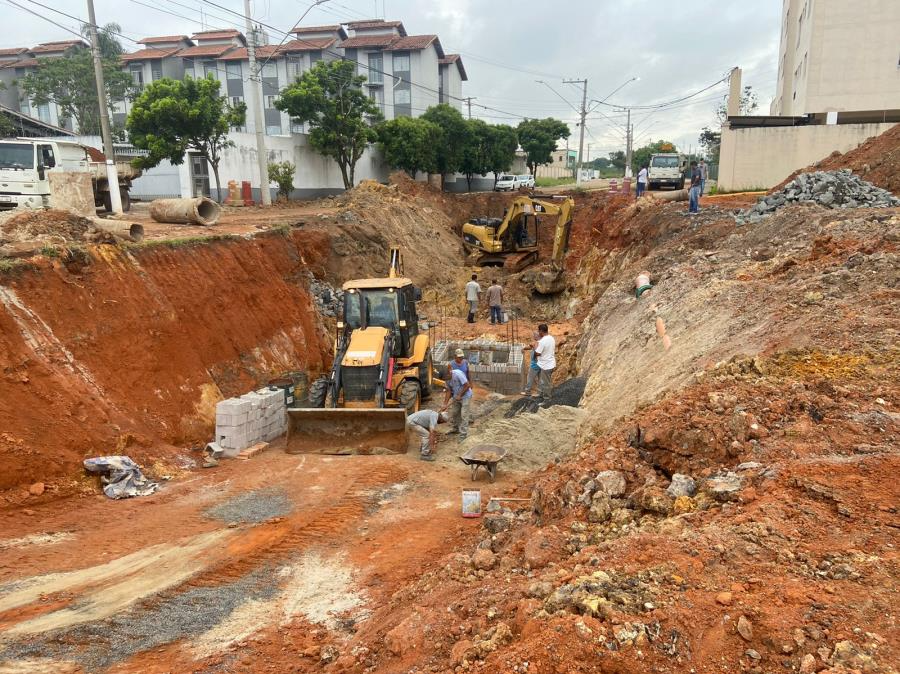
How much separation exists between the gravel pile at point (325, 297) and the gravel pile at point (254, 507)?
1071 centimetres

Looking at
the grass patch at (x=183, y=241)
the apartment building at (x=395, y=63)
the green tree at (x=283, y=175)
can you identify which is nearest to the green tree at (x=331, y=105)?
the green tree at (x=283, y=175)

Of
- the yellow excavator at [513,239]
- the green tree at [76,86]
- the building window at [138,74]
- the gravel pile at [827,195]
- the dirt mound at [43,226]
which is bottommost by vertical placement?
the yellow excavator at [513,239]

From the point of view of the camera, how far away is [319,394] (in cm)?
1367

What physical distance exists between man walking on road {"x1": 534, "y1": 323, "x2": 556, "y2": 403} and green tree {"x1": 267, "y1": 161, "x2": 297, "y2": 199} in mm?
23286

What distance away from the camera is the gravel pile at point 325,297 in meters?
19.6

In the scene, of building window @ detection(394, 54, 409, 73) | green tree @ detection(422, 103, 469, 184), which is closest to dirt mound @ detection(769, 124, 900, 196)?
green tree @ detection(422, 103, 469, 184)

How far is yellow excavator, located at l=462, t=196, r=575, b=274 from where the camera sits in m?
24.0

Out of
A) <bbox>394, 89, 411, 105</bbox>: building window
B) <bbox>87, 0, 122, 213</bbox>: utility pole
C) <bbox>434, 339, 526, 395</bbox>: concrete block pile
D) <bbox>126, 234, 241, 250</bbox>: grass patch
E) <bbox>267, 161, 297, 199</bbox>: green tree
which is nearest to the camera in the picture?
<bbox>126, 234, 241, 250</bbox>: grass patch

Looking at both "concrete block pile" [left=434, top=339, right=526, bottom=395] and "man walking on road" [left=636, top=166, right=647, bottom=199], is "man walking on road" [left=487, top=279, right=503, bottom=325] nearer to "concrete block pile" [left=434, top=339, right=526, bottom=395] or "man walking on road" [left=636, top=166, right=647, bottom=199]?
"concrete block pile" [left=434, top=339, right=526, bottom=395]

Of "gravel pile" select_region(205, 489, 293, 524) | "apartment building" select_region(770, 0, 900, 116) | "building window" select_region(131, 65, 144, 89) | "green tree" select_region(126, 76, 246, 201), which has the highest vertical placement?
"building window" select_region(131, 65, 144, 89)

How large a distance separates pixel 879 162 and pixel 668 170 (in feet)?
48.4

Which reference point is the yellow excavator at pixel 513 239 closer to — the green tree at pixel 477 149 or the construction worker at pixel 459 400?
the construction worker at pixel 459 400

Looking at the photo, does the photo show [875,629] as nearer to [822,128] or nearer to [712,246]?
[712,246]

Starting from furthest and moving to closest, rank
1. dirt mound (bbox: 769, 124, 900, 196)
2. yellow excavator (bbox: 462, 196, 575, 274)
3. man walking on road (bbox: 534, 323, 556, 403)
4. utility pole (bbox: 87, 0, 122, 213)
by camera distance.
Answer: yellow excavator (bbox: 462, 196, 575, 274)
utility pole (bbox: 87, 0, 122, 213)
dirt mound (bbox: 769, 124, 900, 196)
man walking on road (bbox: 534, 323, 556, 403)
